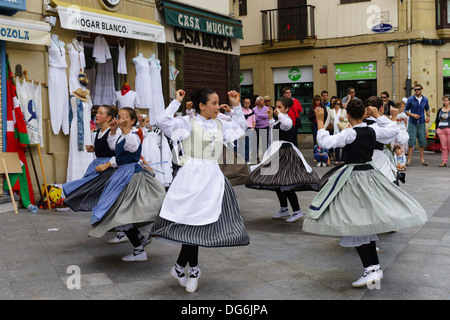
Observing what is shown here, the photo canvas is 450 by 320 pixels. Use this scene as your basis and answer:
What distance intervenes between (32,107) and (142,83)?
2.93m

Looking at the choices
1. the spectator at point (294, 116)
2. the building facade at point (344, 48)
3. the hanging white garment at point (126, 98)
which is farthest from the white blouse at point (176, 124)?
the building facade at point (344, 48)

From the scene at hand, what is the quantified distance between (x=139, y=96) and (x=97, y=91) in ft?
2.85

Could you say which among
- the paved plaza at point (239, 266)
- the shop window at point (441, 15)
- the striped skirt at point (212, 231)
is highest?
the shop window at point (441, 15)

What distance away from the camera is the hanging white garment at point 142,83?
11.9 metres

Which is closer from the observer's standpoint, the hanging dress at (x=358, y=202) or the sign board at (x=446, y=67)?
the hanging dress at (x=358, y=202)

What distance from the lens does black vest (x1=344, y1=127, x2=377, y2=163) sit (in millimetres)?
5176

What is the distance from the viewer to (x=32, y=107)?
943 centimetres

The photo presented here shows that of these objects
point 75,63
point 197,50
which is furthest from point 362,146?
point 197,50

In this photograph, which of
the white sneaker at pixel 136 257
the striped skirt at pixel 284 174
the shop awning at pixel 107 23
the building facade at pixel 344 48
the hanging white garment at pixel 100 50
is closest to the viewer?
the white sneaker at pixel 136 257

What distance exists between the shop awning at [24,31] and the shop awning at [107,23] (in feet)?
1.44

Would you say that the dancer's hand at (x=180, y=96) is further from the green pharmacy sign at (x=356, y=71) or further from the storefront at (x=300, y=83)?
the storefront at (x=300, y=83)

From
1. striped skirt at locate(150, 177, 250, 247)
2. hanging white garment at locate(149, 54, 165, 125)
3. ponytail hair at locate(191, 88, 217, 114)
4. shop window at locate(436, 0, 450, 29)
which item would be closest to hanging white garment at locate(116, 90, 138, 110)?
hanging white garment at locate(149, 54, 165, 125)

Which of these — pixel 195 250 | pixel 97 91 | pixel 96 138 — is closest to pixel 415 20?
pixel 97 91

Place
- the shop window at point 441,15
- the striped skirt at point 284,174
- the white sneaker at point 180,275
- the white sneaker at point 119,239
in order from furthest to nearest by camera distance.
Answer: the shop window at point 441,15 < the striped skirt at point 284,174 < the white sneaker at point 119,239 < the white sneaker at point 180,275
